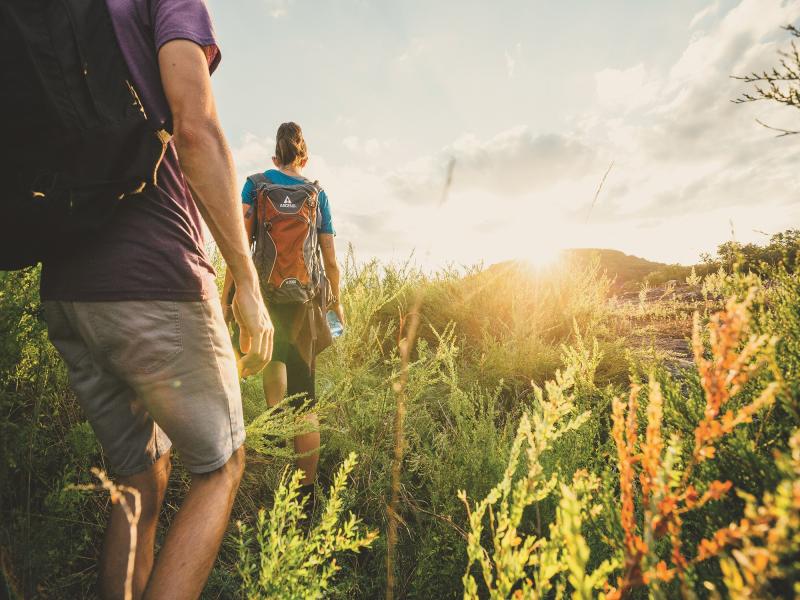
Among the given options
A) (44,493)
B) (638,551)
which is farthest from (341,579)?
(638,551)

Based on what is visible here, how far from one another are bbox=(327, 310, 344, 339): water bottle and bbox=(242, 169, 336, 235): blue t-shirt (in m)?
0.68

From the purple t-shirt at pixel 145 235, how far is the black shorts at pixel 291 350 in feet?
4.50

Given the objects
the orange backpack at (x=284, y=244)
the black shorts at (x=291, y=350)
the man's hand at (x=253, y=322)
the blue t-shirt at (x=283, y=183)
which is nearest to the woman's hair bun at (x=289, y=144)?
the blue t-shirt at (x=283, y=183)

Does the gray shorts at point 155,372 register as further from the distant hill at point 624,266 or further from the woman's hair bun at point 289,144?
the distant hill at point 624,266

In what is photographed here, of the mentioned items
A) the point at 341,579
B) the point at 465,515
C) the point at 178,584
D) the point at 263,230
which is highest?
the point at 263,230

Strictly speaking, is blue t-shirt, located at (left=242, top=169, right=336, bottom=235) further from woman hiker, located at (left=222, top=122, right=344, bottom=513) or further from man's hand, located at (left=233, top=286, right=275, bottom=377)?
man's hand, located at (left=233, top=286, right=275, bottom=377)

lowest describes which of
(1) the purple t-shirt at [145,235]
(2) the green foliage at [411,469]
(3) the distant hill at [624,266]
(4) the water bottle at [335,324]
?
(2) the green foliage at [411,469]

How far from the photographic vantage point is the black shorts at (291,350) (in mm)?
2689

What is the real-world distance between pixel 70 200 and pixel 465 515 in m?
2.17

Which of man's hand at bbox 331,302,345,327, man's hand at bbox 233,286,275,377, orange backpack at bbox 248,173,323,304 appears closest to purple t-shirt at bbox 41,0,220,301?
man's hand at bbox 233,286,275,377

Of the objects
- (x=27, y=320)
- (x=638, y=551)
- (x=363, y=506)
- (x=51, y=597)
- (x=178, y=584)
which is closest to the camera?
(x=638, y=551)

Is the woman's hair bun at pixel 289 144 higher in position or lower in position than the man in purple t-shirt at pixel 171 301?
higher

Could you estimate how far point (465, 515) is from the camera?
215 cm

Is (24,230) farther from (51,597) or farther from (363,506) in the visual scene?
(363,506)
